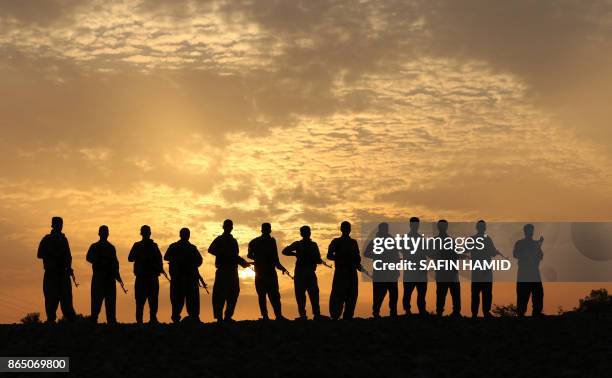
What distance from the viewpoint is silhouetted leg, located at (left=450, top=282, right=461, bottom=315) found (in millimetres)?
28391

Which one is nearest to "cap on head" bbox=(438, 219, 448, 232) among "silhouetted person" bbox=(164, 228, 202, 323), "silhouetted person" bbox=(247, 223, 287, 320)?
"silhouetted person" bbox=(247, 223, 287, 320)

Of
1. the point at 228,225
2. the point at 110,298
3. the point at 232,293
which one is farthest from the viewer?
the point at 232,293

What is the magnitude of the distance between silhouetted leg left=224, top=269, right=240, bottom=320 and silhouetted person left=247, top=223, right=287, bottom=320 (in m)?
0.55

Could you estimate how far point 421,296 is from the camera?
2839cm

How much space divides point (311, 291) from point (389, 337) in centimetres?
599

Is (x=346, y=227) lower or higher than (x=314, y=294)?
higher

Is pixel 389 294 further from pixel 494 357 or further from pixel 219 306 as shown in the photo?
pixel 494 357

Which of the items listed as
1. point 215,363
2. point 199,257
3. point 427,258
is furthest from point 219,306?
point 215,363

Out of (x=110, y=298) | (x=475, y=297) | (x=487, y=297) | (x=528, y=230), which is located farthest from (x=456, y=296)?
(x=110, y=298)

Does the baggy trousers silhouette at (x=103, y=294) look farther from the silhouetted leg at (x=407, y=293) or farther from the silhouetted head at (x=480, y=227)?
the silhouetted head at (x=480, y=227)

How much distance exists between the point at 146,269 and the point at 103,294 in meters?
1.31

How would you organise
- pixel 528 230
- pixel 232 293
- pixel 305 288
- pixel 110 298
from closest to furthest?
pixel 110 298 → pixel 232 293 → pixel 305 288 → pixel 528 230

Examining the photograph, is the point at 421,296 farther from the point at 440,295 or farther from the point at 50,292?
the point at 50,292

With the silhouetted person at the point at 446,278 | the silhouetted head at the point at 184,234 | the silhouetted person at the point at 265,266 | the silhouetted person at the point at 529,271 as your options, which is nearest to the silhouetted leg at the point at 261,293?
the silhouetted person at the point at 265,266
